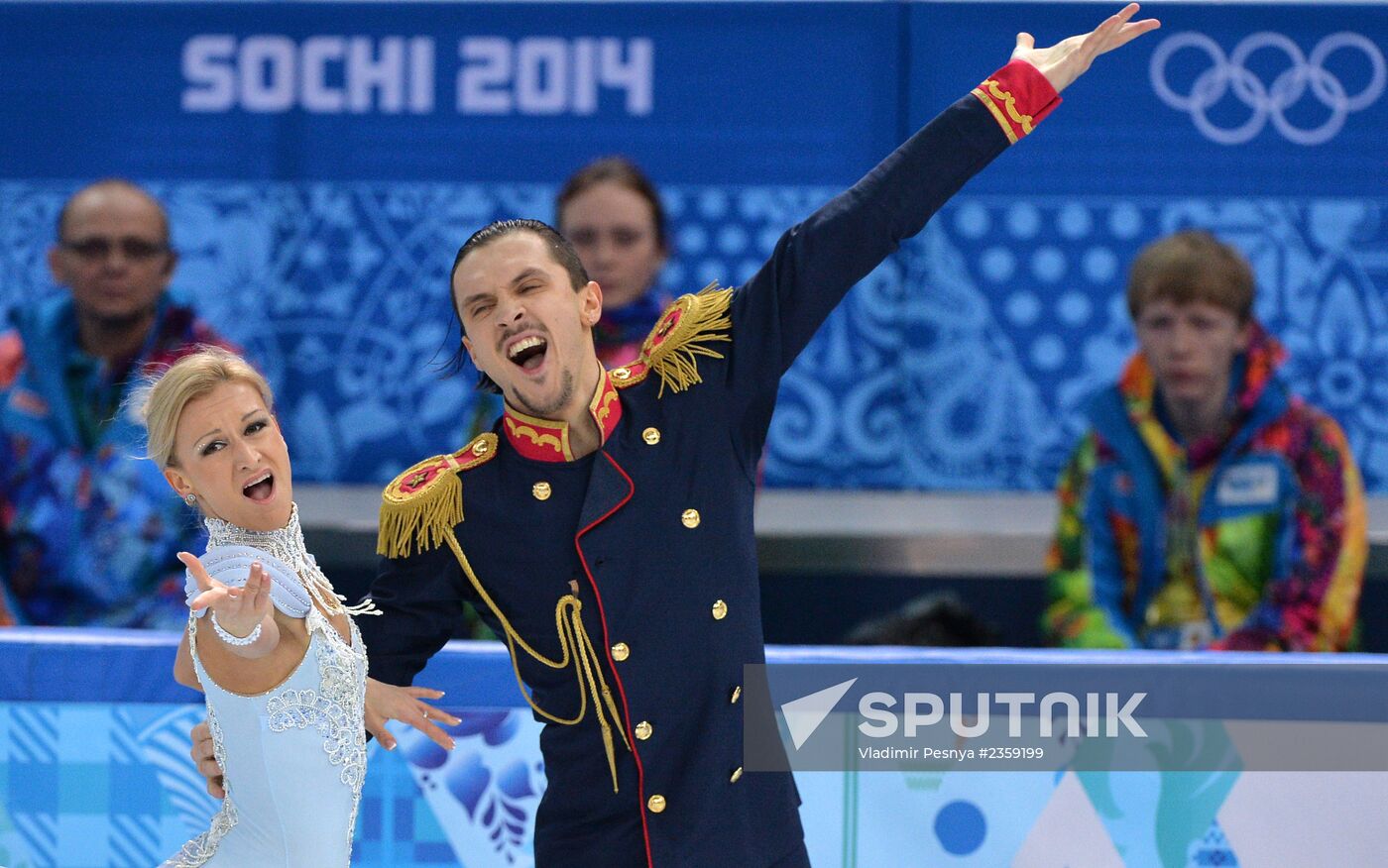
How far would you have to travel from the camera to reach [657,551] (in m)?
2.38

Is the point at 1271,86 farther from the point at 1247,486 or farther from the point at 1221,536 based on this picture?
the point at 1221,536

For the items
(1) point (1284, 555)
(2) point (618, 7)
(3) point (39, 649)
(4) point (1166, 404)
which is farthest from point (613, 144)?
(3) point (39, 649)

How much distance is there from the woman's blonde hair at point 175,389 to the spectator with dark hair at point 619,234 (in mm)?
2185

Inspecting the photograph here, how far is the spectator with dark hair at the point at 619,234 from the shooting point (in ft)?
15.1

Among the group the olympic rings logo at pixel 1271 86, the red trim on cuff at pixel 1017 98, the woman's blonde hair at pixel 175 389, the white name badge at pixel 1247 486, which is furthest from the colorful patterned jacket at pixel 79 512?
the olympic rings logo at pixel 1271 86

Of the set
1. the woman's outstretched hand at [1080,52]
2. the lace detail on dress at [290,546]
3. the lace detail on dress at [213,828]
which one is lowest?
the lace detail on dress at [213,828]

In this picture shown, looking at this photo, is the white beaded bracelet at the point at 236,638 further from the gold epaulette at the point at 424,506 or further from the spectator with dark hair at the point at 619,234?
the spectator with dark hair at the point at 619,234

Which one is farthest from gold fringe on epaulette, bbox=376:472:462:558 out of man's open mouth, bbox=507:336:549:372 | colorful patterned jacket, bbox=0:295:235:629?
colorful patterned jacket, bbox=0:295:235:629

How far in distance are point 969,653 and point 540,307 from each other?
1.15m

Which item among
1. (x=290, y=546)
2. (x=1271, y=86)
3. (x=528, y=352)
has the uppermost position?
(x=1271, y=86)

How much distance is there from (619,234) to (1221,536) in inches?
75.9

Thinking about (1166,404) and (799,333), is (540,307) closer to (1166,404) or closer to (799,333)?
(799,333)

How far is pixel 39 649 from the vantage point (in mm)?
2986

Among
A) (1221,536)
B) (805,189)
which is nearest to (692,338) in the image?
(1221,536)
